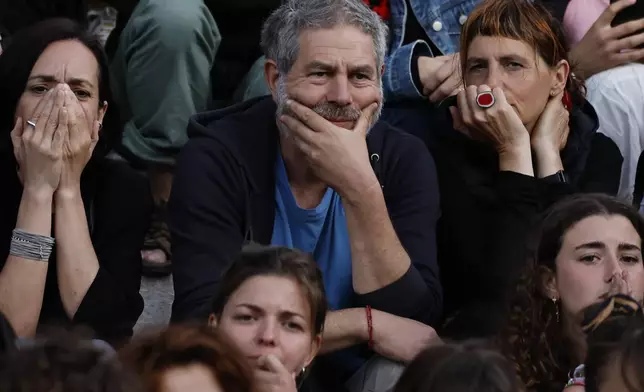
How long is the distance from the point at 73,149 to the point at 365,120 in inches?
31.3

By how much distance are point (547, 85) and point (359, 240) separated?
99 cm

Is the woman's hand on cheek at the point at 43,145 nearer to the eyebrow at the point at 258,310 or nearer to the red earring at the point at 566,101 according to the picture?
the eyebrow at the point at 258,310

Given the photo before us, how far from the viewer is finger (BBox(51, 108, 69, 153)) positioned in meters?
3.19

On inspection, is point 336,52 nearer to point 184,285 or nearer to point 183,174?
point 183,174

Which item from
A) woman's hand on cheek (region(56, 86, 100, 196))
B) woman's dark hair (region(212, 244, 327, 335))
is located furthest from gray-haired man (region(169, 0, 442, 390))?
woman's hand on cheek (region(56, 86, 100, 196))

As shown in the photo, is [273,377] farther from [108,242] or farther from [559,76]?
[559,76]

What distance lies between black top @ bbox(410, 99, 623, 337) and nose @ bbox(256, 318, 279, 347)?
77 cm

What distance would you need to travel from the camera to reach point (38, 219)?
3.12 metres

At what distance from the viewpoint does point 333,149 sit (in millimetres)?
3152

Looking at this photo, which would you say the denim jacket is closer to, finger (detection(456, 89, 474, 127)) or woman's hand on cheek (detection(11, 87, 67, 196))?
finger (detection(456, 89, 474, 127))

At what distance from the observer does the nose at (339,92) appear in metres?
3.23

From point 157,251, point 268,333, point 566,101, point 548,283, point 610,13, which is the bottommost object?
point 157,251

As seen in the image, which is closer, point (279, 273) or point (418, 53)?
point (279, 273)

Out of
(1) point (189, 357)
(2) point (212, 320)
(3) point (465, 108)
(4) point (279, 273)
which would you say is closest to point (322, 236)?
(4) point (279, 273)
